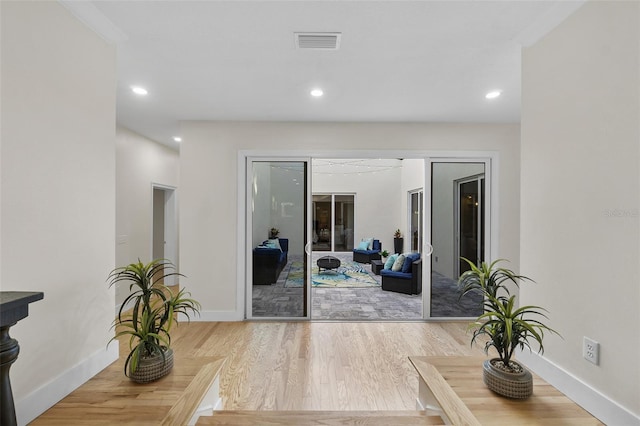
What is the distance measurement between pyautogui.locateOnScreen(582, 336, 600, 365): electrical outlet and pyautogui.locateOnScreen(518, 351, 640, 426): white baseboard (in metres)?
0.14

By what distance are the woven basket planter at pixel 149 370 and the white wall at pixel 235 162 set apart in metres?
2.16

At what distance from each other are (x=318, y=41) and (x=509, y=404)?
2.44m

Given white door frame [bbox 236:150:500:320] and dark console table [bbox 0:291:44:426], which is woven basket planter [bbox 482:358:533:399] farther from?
white door frame [bbox 236:150:500:320]

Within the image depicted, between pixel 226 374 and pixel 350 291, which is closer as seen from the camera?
pixel 226 374

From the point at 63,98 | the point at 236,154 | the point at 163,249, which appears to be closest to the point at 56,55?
the point at 63,98

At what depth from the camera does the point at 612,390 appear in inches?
55.0

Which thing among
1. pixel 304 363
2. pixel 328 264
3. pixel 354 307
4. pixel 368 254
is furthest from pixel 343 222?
pixel 304 363

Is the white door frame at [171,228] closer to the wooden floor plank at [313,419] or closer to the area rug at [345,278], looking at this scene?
the area rug at [345,278]

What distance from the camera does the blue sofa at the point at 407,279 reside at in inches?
211

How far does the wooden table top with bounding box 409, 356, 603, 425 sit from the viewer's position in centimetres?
143

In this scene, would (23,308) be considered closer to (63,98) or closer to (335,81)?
(63,98)

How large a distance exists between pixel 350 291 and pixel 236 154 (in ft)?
10.7

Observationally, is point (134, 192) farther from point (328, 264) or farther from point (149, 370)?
point (328, 264)

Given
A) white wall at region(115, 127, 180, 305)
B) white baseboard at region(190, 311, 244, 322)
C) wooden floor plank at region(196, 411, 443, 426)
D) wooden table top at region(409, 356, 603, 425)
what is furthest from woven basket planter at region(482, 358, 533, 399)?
white wall at region(115, 127, 180, 305)
